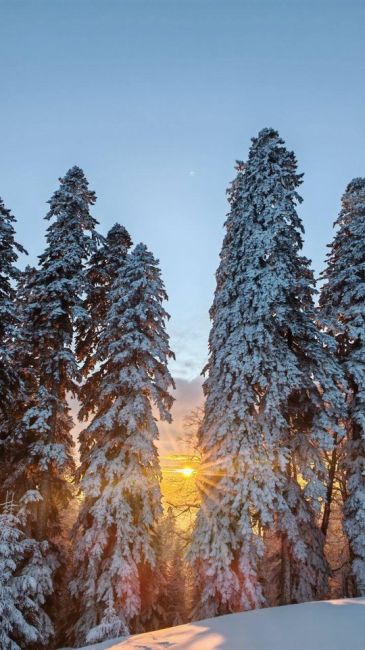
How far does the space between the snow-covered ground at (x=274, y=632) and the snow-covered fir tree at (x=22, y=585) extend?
4.97 meters

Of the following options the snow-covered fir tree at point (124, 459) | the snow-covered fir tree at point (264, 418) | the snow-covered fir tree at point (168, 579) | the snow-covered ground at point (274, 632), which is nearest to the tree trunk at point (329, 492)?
the snow-covered fir tree at point (264, 418)

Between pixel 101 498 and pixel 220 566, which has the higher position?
pixel 101 498

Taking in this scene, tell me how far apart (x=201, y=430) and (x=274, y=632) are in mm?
11499

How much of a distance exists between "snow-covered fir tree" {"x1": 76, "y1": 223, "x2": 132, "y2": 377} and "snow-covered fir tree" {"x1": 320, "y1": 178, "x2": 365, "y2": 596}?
10.2 metres

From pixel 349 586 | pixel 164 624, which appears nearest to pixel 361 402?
pixel 349 586

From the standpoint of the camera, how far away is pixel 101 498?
15367mm

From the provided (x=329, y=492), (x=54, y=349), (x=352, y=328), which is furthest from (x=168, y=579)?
(x=352, y=328)

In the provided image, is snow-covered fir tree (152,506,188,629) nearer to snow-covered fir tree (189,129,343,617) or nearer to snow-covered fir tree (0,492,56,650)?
snow-covered fir tree (189,129,343,617)

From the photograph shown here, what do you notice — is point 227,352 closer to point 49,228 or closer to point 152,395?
point 152,395

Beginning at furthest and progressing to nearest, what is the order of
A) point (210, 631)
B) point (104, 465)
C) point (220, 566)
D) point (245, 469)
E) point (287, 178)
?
point (287, 178) < point (104, 465) < point (245, 469) < point (220, 566) < point (210, 631)

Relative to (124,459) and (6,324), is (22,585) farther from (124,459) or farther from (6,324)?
(6,324)

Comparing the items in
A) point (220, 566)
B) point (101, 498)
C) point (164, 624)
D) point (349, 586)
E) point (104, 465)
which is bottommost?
point (164, 624)

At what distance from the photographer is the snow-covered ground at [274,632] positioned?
20.0ft

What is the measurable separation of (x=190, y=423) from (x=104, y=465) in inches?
316
